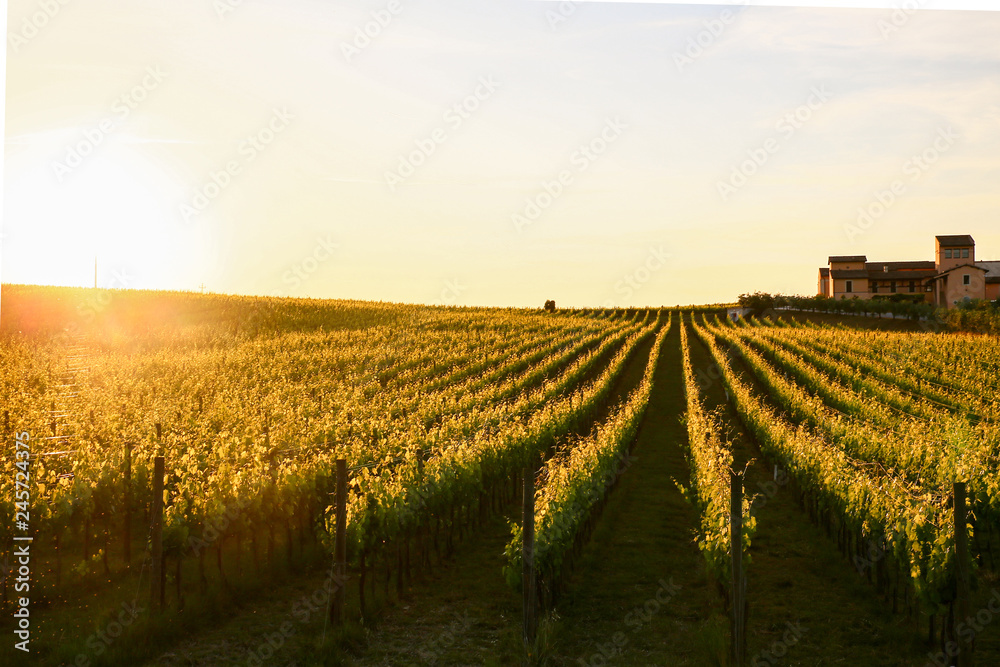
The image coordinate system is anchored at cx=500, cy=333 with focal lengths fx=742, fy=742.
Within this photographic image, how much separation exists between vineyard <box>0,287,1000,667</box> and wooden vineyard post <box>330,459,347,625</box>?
0.09 ft

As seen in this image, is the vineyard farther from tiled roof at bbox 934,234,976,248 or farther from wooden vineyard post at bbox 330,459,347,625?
tiled roof at bbox 934,234,976,248

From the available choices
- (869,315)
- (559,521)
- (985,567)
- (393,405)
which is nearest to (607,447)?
(559,521)

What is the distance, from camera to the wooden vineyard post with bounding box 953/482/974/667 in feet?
26.5

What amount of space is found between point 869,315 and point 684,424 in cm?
5583

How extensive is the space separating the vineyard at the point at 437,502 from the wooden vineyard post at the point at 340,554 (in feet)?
0.09

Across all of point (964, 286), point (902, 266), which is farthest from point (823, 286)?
point (964, 286)

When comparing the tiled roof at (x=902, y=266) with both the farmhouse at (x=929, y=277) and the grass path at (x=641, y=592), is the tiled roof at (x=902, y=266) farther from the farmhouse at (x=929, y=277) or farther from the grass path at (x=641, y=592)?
the grass path at (x=641, y=592)

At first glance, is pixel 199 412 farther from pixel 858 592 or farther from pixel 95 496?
pixel 858 592

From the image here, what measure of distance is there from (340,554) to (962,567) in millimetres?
7351

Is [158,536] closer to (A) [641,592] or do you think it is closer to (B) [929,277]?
(A) [641,592]

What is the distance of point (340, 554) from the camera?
31.7 ft

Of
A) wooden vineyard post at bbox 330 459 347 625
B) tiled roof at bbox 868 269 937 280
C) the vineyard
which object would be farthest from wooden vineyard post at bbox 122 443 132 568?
tiled roof at bbox 868 269 937 280

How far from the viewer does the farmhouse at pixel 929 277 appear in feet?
253

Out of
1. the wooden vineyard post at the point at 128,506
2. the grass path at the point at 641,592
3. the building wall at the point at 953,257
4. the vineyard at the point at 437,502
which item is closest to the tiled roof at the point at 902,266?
the building wall at the point at 953,257
